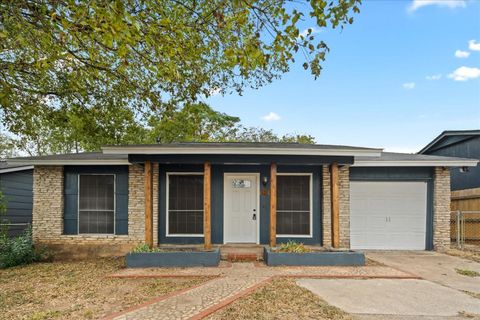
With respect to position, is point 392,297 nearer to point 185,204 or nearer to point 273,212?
point 273,212

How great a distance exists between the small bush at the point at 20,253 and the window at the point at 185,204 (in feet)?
11.0

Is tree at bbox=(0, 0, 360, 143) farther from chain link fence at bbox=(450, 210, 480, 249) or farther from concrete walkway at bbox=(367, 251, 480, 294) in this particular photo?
chain link fence at bbox=(450, 210, 480, 249)

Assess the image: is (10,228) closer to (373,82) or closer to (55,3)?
(55,3)

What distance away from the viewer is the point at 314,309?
4133mm

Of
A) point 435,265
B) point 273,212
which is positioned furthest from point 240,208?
point 435,265

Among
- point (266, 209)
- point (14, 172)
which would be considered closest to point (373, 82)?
point (266, 209)

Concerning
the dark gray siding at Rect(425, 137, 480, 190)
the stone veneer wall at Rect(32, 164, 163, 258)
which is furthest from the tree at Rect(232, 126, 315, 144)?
the stone veneer wall at Rect(32, 164, 163, 258)

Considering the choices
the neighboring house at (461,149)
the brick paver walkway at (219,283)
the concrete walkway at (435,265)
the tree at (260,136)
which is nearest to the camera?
the brick paver walkway at (219,283)

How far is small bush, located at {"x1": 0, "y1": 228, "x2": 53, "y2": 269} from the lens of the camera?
7.28 metres

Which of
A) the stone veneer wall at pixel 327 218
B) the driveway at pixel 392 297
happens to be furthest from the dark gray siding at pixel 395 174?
the driveway at pixel 392 297

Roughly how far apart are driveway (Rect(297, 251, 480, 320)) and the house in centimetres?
200

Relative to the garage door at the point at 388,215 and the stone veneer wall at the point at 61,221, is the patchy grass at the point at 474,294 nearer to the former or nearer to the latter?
the garage door at the point at 388,215

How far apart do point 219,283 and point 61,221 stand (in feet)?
17.9

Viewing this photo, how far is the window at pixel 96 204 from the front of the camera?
325 inches
